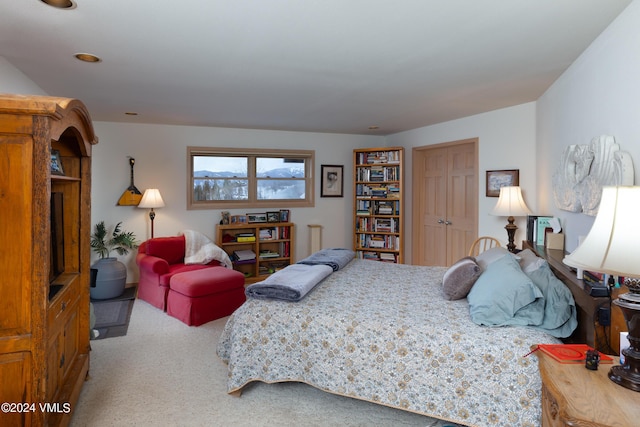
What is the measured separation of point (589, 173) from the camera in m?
2.52

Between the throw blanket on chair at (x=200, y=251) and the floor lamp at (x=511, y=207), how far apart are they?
3.33m

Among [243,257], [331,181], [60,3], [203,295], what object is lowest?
[203,295]

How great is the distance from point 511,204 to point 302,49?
2655 mm

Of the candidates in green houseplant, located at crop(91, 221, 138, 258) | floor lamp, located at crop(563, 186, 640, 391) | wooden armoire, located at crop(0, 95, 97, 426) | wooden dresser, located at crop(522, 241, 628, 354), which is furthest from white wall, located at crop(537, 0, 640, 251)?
green houseplant, located at crop(91, 221, 138, 258)

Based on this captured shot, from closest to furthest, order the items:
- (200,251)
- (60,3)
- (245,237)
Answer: (60,3), (200,251), (245,237)

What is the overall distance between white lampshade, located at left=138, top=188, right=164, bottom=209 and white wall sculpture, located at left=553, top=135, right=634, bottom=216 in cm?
463

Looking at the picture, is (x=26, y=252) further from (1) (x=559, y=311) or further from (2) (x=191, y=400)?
(1) (x=559, y=311)

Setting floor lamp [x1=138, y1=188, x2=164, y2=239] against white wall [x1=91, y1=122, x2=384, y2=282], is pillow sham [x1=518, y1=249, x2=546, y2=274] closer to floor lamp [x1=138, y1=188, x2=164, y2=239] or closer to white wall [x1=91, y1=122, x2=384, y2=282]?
white wall [x1=91, y1=122, x2=384, y2=282]

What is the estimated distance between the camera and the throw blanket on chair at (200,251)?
483 cm

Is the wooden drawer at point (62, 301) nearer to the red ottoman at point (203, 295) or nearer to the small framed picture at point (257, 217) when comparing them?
the red ottoman at point (203, 295)

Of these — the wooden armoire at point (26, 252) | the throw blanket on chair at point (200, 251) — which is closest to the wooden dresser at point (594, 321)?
the wooden armoire at point (26, 252)

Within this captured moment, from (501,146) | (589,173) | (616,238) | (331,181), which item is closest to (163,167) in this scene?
(331,181)

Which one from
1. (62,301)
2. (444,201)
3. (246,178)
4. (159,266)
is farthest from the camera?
(246,178)

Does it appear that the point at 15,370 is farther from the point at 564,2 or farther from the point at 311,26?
the point at 564,2
